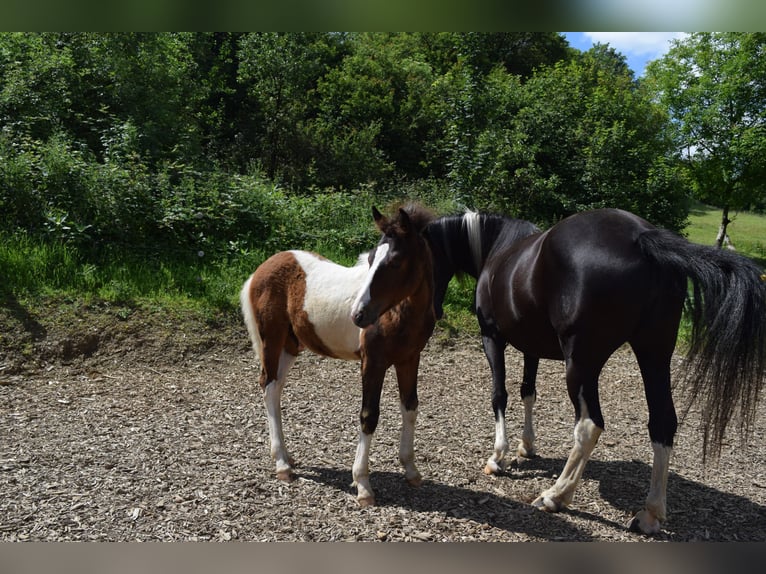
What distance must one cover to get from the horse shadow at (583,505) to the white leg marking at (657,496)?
0.06 metres

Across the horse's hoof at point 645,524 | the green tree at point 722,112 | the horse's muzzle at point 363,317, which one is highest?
the green tree at point 722,112

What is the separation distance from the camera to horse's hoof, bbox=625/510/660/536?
344cm

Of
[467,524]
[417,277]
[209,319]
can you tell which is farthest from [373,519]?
[209,319]

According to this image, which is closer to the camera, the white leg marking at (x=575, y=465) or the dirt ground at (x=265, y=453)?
the dirt ground at (x=265, y=453)

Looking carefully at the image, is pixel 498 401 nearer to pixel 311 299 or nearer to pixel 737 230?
pixel 311 299

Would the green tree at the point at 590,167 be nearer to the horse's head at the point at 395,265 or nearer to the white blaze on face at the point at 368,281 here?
the horse's head at the point at 395,265

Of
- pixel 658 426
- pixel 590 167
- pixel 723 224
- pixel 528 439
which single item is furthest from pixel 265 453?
pixel 723 224

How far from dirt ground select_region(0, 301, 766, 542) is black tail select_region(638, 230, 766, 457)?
868 millimetres

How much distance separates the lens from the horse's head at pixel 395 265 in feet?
10.7

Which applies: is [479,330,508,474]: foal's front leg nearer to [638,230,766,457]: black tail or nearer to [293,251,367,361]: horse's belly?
[293,251,367,361]: horse's belly

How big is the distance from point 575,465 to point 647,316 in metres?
0.99

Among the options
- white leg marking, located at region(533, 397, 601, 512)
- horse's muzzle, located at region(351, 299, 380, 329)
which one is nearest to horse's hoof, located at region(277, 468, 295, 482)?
horse's muzzle, located at region(351, 299, 380, 329)

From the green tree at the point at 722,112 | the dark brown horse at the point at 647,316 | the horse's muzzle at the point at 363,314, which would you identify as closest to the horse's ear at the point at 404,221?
the horse's muzzle at the point at 363,314

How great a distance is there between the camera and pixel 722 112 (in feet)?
42.5
